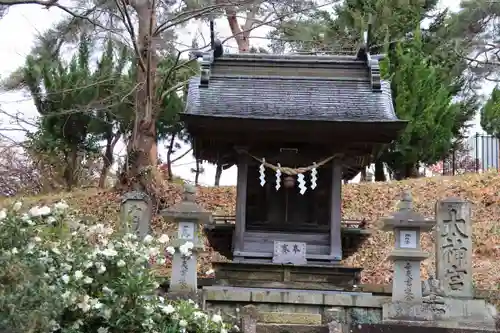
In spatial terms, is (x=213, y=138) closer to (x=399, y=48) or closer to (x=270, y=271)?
(x=270, y=271)

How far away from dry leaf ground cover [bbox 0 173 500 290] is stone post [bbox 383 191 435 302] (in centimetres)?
473

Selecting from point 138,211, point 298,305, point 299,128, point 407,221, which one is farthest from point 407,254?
point 138,211

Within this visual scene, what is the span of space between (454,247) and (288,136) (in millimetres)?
2645

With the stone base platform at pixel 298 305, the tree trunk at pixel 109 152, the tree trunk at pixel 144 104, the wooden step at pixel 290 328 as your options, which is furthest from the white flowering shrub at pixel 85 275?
the tree trunk at pixel 109 152

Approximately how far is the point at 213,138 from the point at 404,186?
870 centimetres

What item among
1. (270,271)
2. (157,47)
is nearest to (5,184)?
(157,47)

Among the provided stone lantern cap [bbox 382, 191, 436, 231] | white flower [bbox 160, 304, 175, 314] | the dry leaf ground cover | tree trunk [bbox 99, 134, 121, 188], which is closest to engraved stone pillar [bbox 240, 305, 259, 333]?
white flower [bbox 160, 304, 175, 314]

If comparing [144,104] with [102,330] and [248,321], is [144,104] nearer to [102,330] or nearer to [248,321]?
[248,321]

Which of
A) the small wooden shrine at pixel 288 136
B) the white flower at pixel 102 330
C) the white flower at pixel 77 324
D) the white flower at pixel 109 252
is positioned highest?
the small wooden shrine at pixel 288 136

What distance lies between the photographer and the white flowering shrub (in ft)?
17.3

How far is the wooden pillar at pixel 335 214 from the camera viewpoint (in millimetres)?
9336

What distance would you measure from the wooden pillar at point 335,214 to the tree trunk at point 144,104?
5226 mm

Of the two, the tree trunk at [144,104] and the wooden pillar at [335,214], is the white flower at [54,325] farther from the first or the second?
the tree trunk at [144,104]

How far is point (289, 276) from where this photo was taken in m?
9.08
